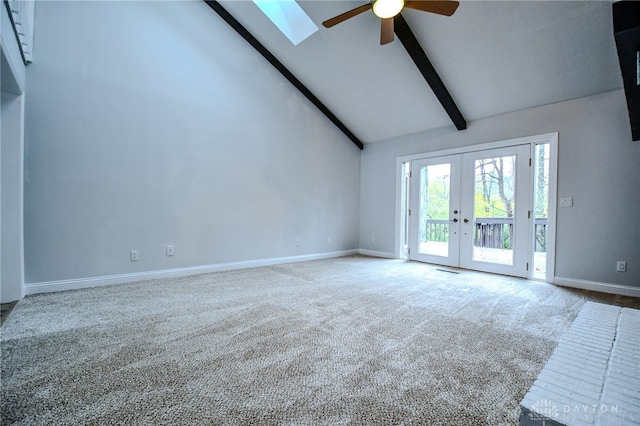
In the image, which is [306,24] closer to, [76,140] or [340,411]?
[76,140]

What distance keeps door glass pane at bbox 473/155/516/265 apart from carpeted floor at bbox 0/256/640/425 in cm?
116

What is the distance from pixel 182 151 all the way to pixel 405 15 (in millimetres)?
3341

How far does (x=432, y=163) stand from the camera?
4.89 m

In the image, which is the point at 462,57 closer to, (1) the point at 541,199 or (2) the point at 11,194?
(1) the point at 541,199

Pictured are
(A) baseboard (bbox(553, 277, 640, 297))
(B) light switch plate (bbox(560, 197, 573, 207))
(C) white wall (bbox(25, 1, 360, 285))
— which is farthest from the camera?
(B) light switch plate (bbox(560, 197, 573, 207))

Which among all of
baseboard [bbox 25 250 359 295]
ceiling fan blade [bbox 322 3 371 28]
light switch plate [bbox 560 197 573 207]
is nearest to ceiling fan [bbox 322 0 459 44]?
ceiling fan blade [bbox 322 3 371 28]

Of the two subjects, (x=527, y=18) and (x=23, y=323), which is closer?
(x=23, y=323)

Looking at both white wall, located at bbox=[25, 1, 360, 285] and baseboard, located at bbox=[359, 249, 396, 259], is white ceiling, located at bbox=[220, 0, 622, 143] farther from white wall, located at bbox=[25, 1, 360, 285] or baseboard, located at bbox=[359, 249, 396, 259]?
baseboard, located at bbox=[359, 249, 396, 259]

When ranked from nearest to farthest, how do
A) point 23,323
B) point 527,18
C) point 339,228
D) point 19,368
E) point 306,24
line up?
point 19,368 → point 23,323 → point 527,18 → point 306,24 → point 339,228

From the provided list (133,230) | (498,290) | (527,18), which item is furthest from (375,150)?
(133,230)

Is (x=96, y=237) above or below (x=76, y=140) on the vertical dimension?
below

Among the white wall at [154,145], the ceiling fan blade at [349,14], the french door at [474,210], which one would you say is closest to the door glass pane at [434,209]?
the french door at [474,210]

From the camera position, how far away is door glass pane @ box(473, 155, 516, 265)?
13.3 ft

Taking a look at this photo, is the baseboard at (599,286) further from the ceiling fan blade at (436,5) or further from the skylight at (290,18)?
the skylight at (290,18)
